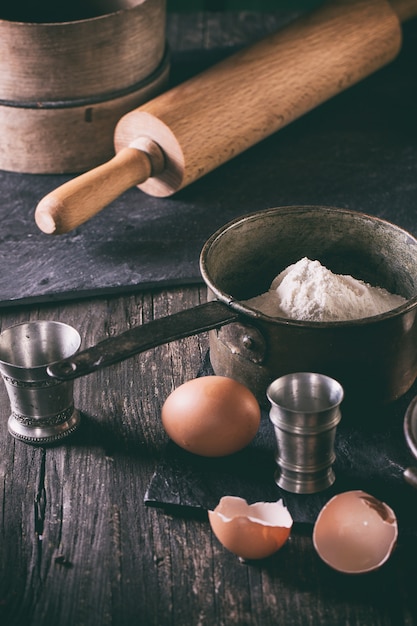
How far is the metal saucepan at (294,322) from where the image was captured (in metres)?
1.00

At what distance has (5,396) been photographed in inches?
47.6

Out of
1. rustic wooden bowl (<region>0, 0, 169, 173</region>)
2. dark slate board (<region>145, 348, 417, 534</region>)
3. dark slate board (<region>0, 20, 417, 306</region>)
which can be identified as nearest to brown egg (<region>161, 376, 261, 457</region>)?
dark slate board (<region>145, 348, 417, 534</region>)

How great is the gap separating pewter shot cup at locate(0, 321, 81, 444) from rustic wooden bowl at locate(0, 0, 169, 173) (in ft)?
2.04

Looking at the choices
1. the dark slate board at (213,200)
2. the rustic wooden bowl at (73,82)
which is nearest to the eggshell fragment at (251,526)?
the dark slate board at (213,200)

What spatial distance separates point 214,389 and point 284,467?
12cm

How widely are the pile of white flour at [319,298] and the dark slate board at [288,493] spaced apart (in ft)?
0.43

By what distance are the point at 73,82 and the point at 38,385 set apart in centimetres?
74

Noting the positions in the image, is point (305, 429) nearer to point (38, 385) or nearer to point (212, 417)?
point (212, 417)

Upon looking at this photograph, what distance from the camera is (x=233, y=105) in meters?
1.64

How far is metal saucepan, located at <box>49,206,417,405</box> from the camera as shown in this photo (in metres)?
1.00

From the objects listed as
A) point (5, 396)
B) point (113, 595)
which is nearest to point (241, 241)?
point (5, 396)

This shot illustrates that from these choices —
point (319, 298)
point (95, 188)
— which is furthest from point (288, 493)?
point (95, 188)

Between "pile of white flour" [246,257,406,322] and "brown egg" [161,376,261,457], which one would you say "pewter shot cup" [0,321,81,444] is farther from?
"pile of white flour" [246,257,406,322]

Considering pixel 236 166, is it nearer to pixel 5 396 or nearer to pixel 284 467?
pixel 5 396
